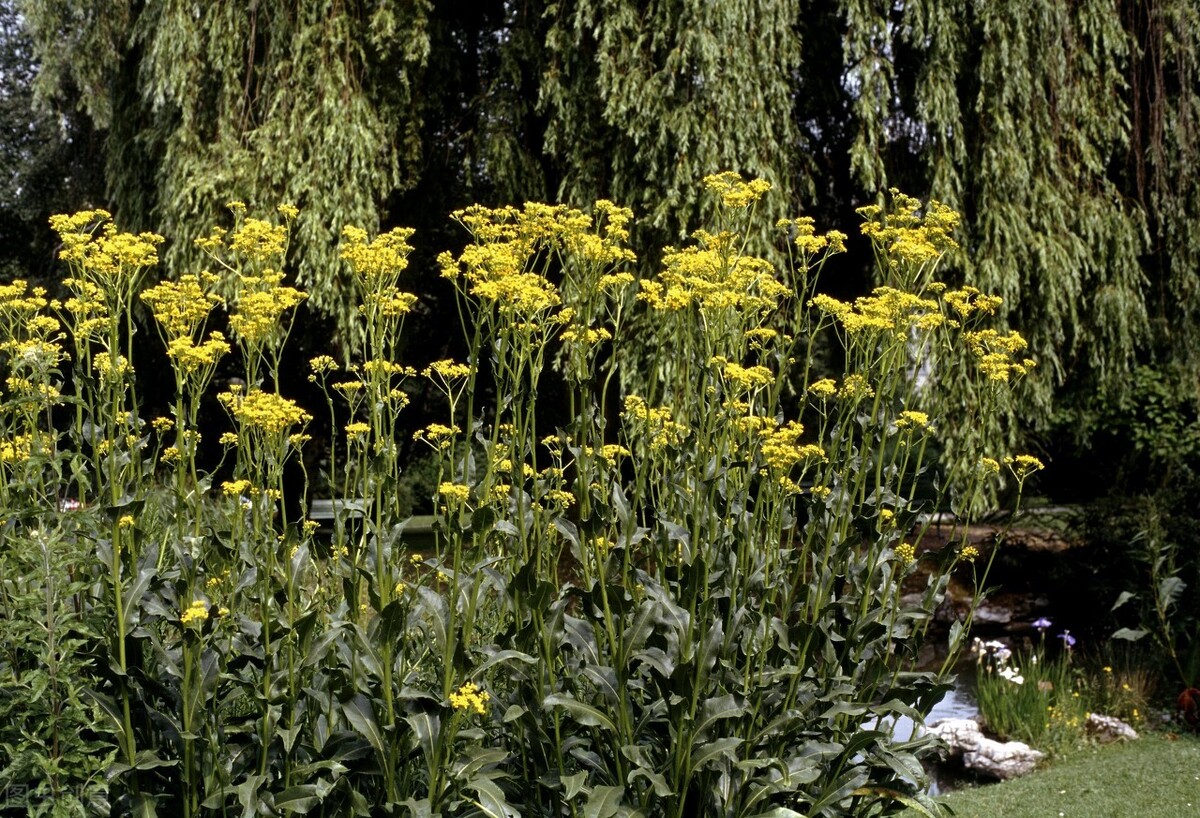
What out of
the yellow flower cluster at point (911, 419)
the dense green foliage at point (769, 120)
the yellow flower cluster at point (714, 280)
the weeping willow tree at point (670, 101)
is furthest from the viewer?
the dense green foliage at point (769, 120)

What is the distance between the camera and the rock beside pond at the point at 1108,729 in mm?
5309

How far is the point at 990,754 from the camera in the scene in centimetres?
507

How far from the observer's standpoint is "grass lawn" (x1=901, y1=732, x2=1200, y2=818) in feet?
13.2

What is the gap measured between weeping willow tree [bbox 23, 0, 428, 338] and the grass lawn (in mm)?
4699

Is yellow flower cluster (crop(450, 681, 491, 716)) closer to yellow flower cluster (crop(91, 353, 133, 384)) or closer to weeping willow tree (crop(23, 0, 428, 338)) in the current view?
yellow flower cluster (crop(91, 353, 133, 384))

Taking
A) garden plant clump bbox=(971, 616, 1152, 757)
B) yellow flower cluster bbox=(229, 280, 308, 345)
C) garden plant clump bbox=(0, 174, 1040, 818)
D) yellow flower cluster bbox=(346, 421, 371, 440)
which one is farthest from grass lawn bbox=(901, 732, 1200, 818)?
yellow flower cluster bbox=(229, 280, 308, 345)

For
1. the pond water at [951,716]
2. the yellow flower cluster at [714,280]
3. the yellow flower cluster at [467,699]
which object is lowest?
the pond water at [951,716]

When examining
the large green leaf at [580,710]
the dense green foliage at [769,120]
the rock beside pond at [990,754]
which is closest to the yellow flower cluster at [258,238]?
the large green leaf at [580,710]

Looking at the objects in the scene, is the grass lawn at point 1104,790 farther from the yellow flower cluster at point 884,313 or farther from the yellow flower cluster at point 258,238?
the yellow flower cluster at point 258,238

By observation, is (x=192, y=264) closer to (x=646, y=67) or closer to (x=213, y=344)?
(x=646, y=67)

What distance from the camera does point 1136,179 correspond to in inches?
299

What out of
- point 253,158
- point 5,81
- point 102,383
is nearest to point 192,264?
point 253,158

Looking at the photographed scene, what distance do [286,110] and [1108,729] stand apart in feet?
19.5

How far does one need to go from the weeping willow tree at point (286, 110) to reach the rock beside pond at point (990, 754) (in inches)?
172
